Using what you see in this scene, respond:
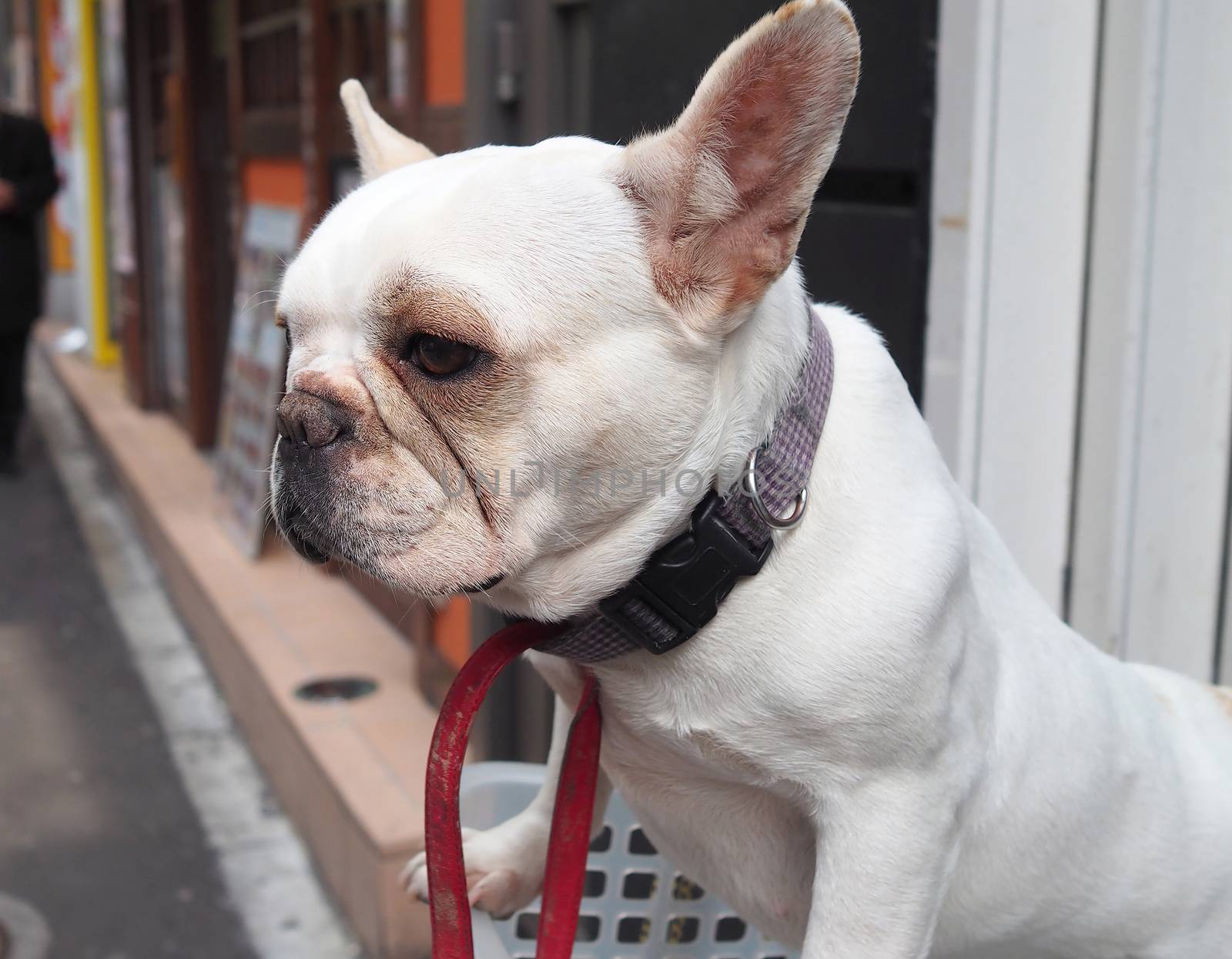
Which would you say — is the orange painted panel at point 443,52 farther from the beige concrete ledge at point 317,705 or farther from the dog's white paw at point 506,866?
the dog's white paw at point 506,866

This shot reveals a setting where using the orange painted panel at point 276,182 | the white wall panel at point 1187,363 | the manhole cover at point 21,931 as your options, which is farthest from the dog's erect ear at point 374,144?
the orange painted panel at point 276,182

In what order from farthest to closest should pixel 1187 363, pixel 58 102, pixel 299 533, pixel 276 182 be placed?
pixel 58 102 → pixel 276 182 → pixel 1187 363 → pixel 299 533

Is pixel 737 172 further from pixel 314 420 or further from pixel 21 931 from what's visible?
pixel 21 931

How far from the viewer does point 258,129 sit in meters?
5.17

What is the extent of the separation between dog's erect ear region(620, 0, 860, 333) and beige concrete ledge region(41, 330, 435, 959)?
5.75ft

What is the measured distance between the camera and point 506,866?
157cm

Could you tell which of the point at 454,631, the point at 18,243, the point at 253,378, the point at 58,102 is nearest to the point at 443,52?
the point at 454,631

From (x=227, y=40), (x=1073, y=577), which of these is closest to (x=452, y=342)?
(x=1073, y=577)

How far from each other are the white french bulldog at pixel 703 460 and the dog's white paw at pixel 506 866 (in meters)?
0.31

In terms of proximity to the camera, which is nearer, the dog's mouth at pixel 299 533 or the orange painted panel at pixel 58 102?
the dog's mouth at pixel 299 533

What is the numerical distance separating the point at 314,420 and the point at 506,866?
0.66 m

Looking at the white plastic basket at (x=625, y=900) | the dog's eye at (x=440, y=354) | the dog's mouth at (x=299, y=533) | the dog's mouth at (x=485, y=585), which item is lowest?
the white plastic basket at (x=625, y=900)

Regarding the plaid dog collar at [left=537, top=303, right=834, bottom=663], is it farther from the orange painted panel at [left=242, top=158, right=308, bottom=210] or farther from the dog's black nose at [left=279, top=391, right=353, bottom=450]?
the orange painted panel at [left=242, top=158, right=308, bottom=210]

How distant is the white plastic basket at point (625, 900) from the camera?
1694mm
